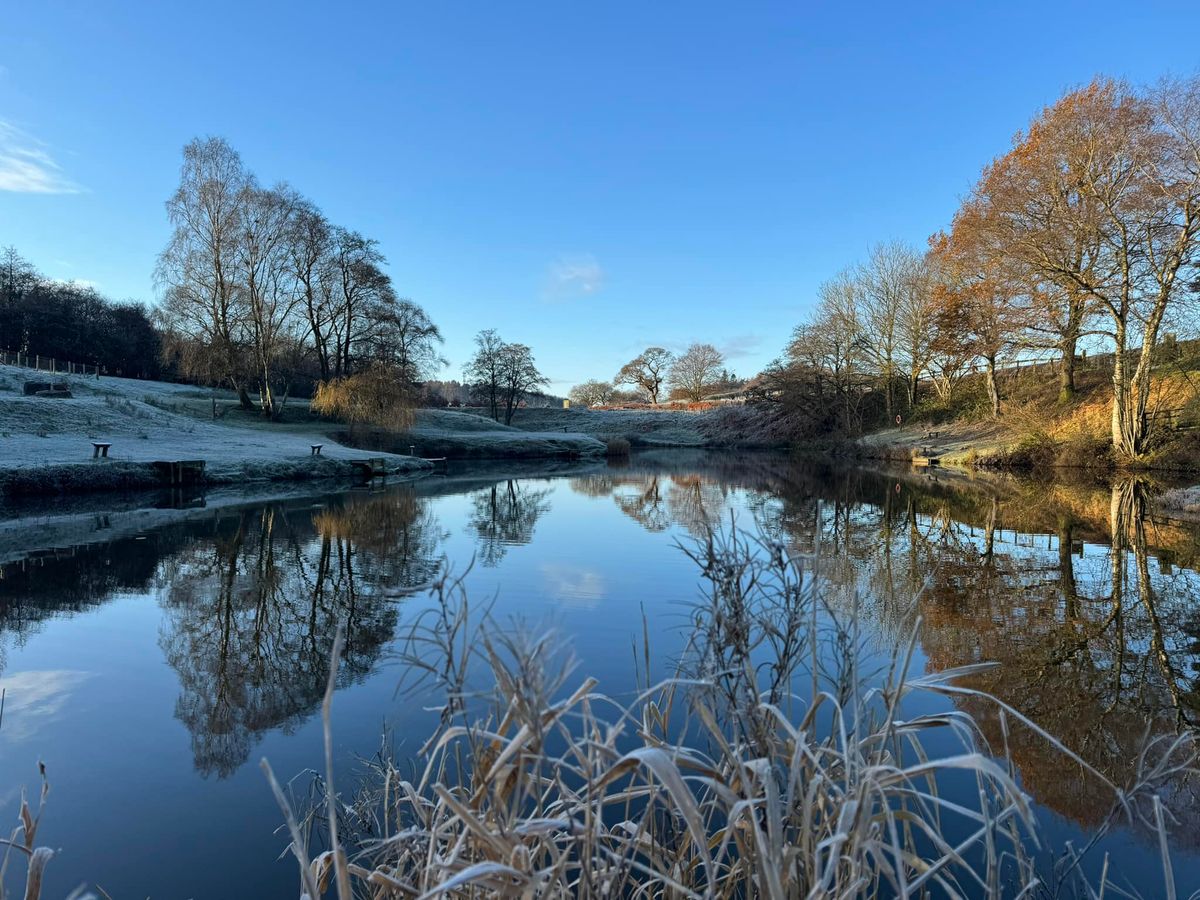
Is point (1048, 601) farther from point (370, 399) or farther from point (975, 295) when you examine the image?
point (370, 399)

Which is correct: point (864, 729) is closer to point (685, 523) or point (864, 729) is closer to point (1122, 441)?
point (685, 523)

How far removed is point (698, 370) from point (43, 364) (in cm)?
5580

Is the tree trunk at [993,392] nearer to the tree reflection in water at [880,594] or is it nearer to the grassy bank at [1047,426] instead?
the grassy bank at [1047,426]

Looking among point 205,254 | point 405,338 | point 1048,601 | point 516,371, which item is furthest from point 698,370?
point 1048,601

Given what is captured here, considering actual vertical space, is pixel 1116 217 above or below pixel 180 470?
above

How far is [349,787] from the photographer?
3518 millimetres

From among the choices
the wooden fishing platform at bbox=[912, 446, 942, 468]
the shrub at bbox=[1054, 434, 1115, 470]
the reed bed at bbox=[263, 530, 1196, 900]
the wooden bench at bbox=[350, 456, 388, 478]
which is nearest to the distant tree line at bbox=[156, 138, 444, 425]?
the wooden bench at bbox=[350, 456, 388, 478]

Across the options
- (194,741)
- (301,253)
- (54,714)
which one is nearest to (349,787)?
(194,741)

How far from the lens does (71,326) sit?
4400 centimetres

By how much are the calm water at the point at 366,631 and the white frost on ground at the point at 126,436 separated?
6.22 m

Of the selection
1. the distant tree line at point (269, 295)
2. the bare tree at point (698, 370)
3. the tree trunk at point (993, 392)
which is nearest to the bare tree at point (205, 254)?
the distant tree line at point (269, 295)

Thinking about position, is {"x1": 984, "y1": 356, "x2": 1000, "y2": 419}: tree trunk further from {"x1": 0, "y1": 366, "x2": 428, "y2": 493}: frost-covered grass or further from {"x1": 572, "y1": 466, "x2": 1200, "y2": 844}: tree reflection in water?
{"x1": 0, "y1": 366, "x2": 428, "y2": 493}: frost-covered grass

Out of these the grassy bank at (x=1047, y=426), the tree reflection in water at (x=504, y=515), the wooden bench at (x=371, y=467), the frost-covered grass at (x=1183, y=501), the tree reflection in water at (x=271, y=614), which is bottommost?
the tree reflection in water at (x=504, y=515)

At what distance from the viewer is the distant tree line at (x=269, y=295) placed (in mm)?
30406
